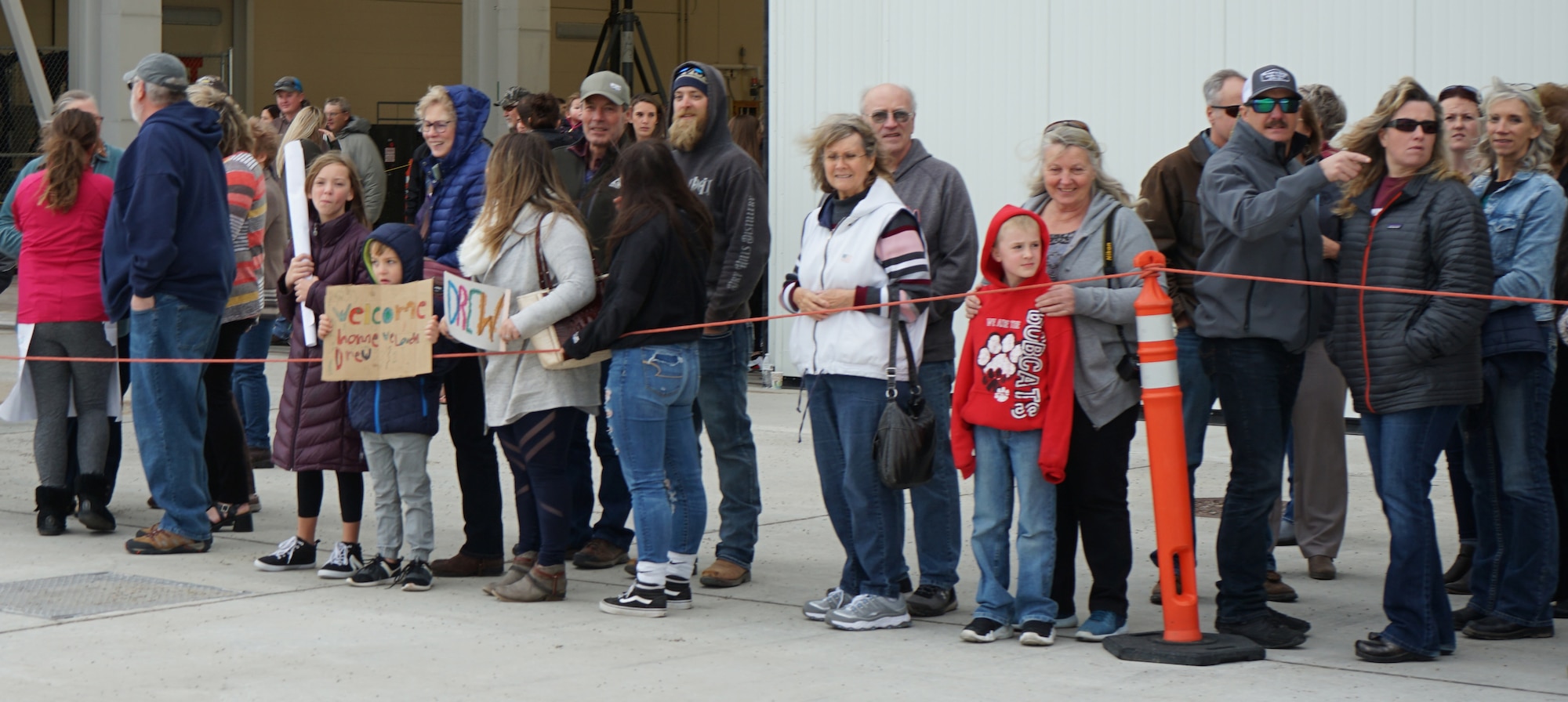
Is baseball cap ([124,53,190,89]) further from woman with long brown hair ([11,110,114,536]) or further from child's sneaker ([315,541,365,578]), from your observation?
child's sneaker ([315,541,365,578])

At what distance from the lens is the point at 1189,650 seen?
213 inches

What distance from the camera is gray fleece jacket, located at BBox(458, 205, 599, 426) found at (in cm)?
630

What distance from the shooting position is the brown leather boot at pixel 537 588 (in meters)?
6.43

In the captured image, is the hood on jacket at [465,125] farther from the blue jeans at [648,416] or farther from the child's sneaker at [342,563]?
the child's sneaker at [342,563]

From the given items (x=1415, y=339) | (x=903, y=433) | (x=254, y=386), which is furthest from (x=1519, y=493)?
(x=254, y=386)

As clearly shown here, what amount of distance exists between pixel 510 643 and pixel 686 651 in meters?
0.59

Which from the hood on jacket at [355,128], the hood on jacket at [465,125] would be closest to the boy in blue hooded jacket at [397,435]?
the hood on jacket at [465,125]

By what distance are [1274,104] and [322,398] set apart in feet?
12.1

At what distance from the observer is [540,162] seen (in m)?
6.41

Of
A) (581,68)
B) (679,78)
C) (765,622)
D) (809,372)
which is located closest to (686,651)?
(765,622)

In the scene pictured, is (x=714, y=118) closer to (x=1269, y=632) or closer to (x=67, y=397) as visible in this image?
(x=1269, y=632)

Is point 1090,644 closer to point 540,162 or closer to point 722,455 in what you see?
point 722,455

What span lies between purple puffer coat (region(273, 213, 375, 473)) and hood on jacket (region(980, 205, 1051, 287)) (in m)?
2.52

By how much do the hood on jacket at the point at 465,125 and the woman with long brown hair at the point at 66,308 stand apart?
164cm
